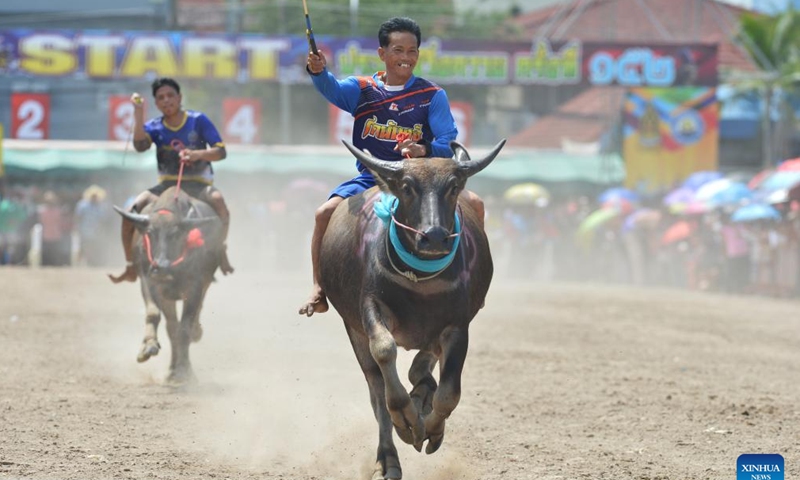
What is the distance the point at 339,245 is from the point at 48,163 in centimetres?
2530

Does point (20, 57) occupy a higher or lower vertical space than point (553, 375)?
higher

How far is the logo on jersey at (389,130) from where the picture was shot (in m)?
7.17

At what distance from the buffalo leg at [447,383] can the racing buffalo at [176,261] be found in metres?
4.58

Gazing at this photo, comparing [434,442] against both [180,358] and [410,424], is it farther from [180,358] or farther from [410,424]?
[180,358]

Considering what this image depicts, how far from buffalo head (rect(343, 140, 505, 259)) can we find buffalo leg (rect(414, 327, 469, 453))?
21.3 inches

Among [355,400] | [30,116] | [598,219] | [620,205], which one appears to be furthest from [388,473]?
[30,116]

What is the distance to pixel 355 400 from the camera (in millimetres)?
9562

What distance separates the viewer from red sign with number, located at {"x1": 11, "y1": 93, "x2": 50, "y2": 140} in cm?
3178

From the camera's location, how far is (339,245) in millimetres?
7020

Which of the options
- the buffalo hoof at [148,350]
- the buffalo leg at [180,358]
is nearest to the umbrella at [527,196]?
the buffalo leg at [180,358]

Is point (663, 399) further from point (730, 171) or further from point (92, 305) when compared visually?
point (730, 171)

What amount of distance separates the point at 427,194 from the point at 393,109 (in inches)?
51.5

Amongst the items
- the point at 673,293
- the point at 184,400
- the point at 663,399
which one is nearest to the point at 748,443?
the point at 663,399

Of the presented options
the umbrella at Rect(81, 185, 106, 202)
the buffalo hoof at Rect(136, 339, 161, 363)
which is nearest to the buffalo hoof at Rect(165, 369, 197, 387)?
the buffalo hoof at Rect(136, 339, 161, 363)
